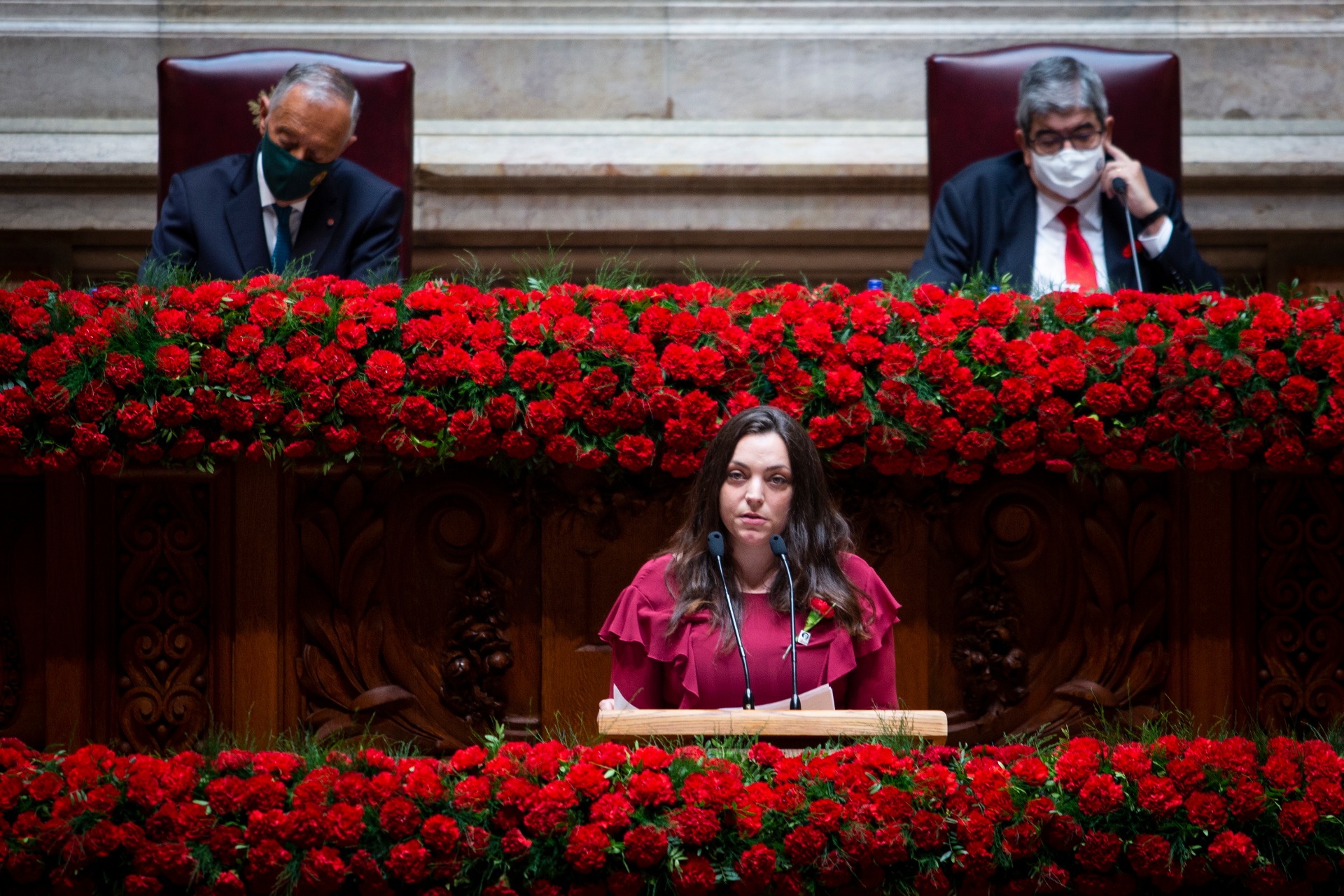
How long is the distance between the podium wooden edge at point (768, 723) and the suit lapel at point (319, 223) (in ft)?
6.61

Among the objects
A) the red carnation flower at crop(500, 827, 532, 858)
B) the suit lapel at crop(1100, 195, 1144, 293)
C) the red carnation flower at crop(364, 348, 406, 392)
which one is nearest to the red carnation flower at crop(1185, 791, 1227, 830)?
the red carnation flower at crop(500, 827, 532, 858)

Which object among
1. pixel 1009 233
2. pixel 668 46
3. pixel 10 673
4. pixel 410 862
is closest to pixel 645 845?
pixel 410 862

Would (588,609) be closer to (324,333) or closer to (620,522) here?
(620,522)

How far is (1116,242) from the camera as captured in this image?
3.87 meters

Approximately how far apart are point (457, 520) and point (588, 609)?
319mm

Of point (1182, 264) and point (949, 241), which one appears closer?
point (1182, 264)

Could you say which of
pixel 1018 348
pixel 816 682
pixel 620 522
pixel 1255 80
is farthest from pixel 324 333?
pixel 1255 80

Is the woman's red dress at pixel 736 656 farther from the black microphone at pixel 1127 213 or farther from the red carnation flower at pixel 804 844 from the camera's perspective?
the black microphone at pixel 1127 213

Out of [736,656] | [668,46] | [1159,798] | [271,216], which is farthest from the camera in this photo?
[668,46]

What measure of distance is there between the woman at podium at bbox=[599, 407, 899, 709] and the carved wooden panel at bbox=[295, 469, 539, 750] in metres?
0.42

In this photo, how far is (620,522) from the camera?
2908mm

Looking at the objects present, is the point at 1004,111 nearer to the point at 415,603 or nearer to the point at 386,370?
the point at 386,370

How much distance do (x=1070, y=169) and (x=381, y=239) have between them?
1.85 m

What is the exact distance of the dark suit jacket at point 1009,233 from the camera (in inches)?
149
